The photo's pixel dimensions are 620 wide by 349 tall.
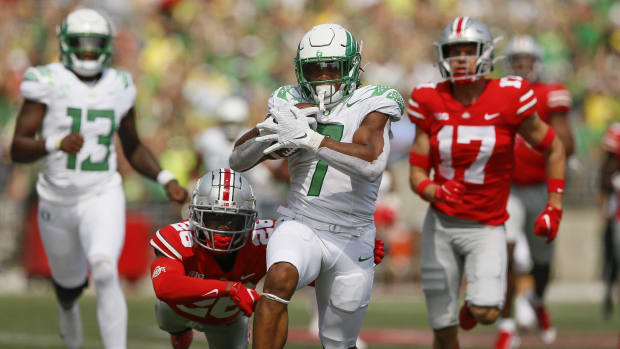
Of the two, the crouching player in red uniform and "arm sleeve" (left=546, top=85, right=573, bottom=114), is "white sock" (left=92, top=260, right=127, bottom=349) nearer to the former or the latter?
the crouching player in red uniform

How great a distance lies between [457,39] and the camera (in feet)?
20.8

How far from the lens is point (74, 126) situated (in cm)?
675

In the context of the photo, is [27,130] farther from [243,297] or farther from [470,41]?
[470,41]

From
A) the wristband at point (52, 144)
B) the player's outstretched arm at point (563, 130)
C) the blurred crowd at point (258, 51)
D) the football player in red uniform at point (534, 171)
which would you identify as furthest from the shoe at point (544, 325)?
the blurred crowd at point (258, 51)

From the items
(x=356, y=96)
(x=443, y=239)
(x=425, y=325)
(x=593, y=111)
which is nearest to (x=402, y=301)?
(x=425, y=325)

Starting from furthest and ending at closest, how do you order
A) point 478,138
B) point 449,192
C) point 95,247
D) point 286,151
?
point 95,247 < point 478,138 < point 449,192 < point 286,151

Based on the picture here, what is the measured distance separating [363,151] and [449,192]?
3.92 feet

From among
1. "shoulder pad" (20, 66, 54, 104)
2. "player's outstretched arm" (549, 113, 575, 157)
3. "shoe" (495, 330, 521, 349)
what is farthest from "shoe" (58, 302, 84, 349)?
"player's outstretched arm" (549, 113, 575, 157)

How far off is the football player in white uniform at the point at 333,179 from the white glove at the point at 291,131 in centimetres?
2

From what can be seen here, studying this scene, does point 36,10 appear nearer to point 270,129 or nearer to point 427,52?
point 427,52

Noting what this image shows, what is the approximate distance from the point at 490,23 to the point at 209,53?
458 cm

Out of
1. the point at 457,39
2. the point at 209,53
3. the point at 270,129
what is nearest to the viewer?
the point at 270,129

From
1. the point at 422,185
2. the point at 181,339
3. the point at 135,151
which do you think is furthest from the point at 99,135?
the point at 422,185

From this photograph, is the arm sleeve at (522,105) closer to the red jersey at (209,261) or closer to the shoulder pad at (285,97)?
the shoulder pad at (285,97)
